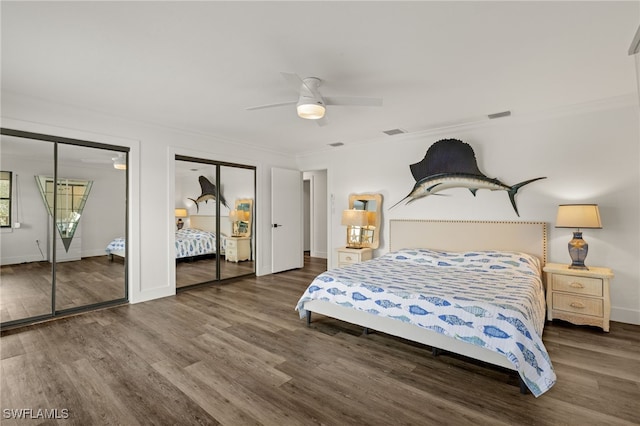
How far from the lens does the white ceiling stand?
188cm

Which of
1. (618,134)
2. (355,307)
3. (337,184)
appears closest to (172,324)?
(355,307)

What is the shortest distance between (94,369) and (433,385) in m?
2.58

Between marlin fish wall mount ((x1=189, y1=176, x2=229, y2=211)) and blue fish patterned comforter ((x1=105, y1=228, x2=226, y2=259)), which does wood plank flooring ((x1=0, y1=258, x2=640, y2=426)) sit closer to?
blue fish patterned comforter ((x1=105, y1=228, x2=226, y2=259))

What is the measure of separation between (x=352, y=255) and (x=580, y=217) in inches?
115

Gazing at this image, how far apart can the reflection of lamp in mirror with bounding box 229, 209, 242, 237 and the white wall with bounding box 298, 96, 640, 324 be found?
Answer: 9.73 feet

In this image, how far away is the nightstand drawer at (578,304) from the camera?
10.3 ft

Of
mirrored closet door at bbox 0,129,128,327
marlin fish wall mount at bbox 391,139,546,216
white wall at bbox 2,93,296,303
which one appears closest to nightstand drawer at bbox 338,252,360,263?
marlin fish wall mount at bbox 391,139,546,216

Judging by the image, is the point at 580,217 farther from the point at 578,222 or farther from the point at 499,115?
the point at 499,115

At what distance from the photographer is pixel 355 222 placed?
5.02m

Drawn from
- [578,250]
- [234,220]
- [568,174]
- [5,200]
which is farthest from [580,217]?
[5,200]

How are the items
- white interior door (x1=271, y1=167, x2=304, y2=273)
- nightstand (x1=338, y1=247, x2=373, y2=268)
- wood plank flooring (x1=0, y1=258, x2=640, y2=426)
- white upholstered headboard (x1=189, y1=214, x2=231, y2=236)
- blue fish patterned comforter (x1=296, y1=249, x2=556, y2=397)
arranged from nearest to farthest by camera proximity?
wood plank flooring (x1=0, y1=258, x2=640, y2=426) → blue fish patterned comforter (x1=296, y1=249, x2=556, y2=397) → white upholstered headboard (x1=189, y1=214, x2=231, y2=236) → nightstand (x1=338, y1=247, x2=373, y2=268) → white interior door (x1=271, y1=167, x2=304, y2=273)

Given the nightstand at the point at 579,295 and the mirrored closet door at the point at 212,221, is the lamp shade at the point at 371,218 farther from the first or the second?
the nightstand at the point at 579,295

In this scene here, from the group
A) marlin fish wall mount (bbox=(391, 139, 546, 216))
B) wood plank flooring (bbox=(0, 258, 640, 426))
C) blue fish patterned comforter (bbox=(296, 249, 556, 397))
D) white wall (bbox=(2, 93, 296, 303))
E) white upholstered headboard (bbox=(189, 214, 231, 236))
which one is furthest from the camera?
white upholstered headboard (bbox=(189, 214, 231, 236))

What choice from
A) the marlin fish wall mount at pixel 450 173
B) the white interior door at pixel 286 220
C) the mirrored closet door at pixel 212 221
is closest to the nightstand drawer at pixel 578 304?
the marlin fish wall mount at pixel 450 173
